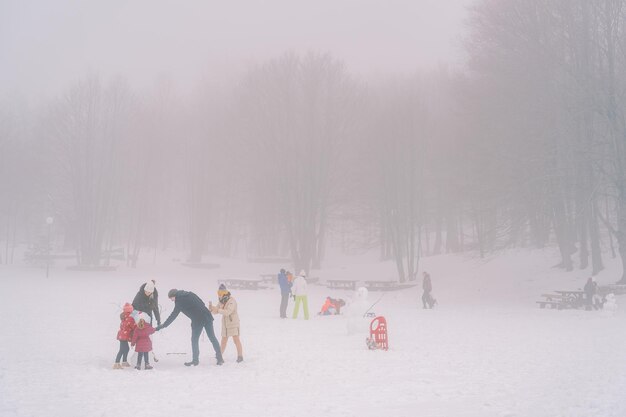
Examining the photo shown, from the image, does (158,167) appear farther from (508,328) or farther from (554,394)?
(554,394)

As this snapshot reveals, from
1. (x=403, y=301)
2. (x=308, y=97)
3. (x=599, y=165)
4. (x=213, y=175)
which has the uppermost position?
(x=308, y=97)

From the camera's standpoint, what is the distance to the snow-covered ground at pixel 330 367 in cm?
870

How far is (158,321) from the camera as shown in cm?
1227

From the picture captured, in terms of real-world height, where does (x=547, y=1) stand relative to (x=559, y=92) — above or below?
above

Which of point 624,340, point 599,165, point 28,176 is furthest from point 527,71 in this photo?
point 28,176

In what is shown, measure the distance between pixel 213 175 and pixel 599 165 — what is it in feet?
107

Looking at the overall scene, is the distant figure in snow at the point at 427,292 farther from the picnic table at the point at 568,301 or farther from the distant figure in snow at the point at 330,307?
the distant figure in snow at the point at 330,307

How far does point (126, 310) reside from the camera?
38.1 feet

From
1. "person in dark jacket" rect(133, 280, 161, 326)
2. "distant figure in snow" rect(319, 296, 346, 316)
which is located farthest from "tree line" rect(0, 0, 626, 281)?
"person in dark jacket" rect(133, 280, 161, 326)

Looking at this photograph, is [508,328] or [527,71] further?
[527,71]

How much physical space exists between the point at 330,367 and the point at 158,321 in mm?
3750

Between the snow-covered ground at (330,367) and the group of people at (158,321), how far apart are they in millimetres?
404

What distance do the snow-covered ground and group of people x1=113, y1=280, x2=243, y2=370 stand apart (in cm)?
40

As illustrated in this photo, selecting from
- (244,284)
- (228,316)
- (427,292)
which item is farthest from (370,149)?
(228,316)
